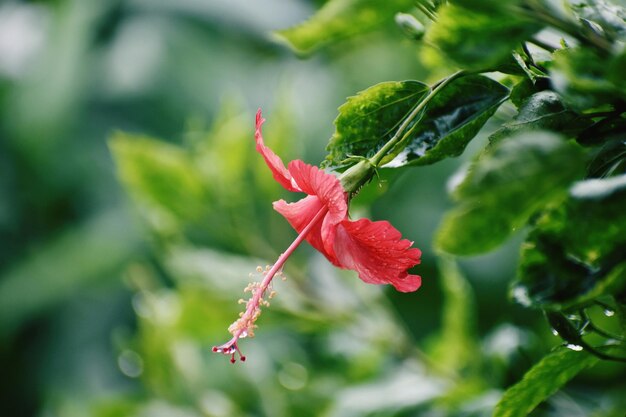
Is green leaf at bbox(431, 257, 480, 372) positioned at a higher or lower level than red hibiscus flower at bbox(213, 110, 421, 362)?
lower

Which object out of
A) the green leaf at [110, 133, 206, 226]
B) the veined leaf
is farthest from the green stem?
the green leaf at [110, 133, 206, 226]

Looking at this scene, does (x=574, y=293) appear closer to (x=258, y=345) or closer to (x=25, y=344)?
(x=258, y=345)

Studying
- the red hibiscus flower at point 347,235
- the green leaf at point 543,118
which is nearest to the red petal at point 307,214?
the red hibiscus flower at point 347,235

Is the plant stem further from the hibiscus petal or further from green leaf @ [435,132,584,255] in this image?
green leaf @ [435,132,584,255]

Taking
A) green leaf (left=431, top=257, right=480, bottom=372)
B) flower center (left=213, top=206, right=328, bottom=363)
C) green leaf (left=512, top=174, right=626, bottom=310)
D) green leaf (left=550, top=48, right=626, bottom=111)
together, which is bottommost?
green leaf (left=431, top=257, right=480, bottom=372)

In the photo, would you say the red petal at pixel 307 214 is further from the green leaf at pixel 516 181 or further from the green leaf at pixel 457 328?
the green leaf at pixel 457 328

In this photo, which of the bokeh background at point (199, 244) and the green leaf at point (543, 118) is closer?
the green leaf at point (543, 118)

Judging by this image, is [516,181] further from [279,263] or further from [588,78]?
[279,263]
